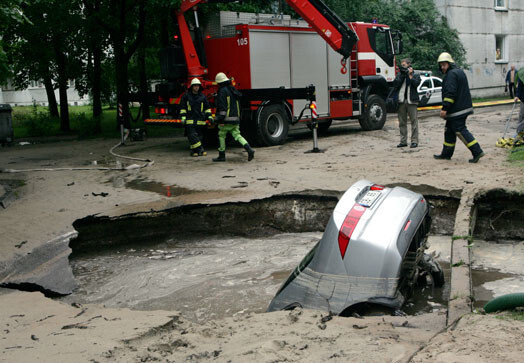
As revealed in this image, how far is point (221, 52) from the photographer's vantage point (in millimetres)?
14516

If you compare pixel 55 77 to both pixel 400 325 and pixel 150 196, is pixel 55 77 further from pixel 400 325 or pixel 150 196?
pixel 400 325

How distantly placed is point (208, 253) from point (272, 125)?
27.1 ft

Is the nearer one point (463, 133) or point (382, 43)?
point (463, 133)

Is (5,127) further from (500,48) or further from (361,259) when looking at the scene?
(500,48)

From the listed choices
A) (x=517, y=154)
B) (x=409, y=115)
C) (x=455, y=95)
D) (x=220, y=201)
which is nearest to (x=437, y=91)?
(x=409, y=115)

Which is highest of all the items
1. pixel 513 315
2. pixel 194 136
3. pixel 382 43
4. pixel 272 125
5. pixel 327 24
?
pixel 327 24

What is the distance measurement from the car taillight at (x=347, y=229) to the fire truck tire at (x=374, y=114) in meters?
13.3

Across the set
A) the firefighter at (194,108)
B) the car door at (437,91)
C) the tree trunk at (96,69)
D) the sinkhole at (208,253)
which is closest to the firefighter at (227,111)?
the firefighter at (194,108)

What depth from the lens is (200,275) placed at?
6.36 meters

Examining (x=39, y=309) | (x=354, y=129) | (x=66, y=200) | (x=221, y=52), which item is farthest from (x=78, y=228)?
(x=354, y=129)

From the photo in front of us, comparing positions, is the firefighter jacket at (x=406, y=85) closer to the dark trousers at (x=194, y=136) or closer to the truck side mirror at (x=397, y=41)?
the dark trousers at (x=194, y=136)

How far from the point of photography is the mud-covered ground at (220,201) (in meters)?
3.50

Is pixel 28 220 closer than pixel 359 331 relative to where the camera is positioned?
No

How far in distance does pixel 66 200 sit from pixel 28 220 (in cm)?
121
